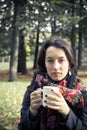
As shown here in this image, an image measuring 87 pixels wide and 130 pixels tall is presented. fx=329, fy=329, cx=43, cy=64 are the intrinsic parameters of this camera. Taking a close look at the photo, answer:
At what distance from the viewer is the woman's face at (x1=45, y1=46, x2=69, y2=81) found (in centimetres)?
284

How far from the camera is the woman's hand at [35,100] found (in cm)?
266

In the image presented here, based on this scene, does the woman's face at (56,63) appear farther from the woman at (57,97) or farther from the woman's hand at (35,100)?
the woman's hand at (35,100)

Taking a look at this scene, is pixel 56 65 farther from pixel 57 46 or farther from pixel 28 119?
pixel 28 119

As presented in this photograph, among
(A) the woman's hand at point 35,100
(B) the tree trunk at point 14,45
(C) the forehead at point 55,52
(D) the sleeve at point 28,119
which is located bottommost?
(B) the tree trunk at point 14,45

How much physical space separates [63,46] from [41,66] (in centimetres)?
30

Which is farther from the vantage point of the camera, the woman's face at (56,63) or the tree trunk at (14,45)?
the tree trunk at (14,45)

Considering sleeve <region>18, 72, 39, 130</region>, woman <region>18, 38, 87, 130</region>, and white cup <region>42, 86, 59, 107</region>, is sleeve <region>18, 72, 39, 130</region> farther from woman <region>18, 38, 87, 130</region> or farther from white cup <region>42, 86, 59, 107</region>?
white cup <region>42, 86, 59, 107</region>

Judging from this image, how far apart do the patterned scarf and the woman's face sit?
0.17 ft

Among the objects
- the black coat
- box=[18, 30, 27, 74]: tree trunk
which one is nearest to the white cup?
the black coat

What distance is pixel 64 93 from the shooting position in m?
2.70

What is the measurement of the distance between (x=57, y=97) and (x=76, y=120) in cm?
30

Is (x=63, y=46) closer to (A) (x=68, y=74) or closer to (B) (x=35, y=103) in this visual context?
(A) (x=68, y=74)

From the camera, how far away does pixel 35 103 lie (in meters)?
2.70

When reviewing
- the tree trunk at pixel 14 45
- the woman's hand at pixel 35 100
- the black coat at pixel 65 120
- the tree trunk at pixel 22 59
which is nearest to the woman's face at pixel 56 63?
the black coat at pixel 65 120
